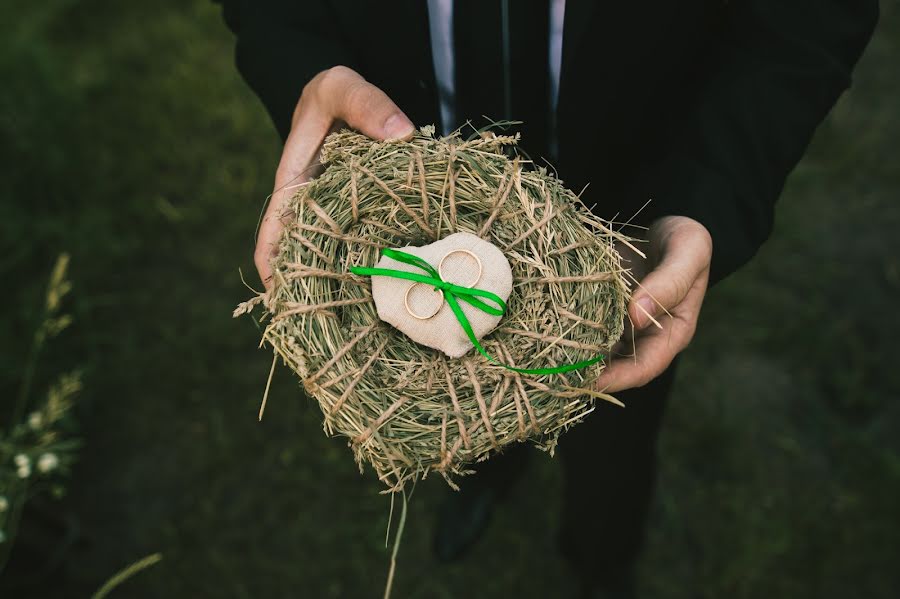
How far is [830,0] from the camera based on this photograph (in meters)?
1.51

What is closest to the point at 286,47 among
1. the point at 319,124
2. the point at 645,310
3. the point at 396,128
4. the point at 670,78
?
the point at 319,124

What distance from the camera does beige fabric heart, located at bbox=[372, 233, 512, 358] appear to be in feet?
4.45

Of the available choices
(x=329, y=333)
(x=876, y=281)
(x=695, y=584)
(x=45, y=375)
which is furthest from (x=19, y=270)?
(x=876, y=281)

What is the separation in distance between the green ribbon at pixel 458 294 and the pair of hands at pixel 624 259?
0.57 feet

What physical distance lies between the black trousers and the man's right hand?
0.94 m

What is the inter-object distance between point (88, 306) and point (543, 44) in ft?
8.54

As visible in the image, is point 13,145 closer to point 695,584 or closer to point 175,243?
point 175,243

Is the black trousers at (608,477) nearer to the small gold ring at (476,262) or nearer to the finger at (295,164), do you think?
the small gold ring at (476,262)

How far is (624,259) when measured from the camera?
4.86 ft

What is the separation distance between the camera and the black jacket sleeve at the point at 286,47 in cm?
166

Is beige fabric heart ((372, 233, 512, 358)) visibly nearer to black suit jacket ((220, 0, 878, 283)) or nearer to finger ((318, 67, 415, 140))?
finger ((318, 67, 415, 140))

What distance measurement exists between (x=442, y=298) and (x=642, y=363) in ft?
1.57

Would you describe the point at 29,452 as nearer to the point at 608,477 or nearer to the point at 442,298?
the point at 442,298

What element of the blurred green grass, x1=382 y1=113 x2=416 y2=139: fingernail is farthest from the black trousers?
x1=382 y1=113 x2=416 y2=139: fingernail
